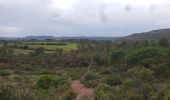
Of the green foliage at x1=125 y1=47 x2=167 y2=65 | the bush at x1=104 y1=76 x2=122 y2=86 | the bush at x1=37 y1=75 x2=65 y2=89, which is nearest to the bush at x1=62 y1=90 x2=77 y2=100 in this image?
the bush at x1=37 y1=75 x2=65 y2=89

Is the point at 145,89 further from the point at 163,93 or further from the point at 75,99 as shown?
the point at 75,99

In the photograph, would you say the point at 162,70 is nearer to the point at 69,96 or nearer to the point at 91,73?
the point at 91,73

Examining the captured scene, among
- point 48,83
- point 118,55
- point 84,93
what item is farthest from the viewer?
point 118,55

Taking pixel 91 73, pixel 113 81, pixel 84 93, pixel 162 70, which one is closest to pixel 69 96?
pixel 84 93

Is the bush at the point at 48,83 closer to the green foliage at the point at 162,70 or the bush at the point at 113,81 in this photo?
the bush at the point at 113,81

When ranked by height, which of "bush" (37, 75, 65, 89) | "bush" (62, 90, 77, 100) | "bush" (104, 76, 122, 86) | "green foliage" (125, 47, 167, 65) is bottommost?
"bush" (104, 76, 122, 86)

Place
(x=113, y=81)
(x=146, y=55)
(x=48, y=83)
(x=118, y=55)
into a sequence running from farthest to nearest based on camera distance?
1. (x=118, y=55)
2. (x=146, y=55)
3. (x=113, y=81)
4. (x=48, y=83)

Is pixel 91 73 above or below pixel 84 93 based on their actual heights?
below

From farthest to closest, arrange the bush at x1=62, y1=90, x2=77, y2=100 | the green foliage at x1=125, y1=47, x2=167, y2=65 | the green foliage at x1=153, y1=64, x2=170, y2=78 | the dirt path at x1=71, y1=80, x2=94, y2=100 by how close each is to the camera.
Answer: the green foliage at x1=125, y1=47, x2=167, y2=65 < the green foliage at x1=153, y1=64, x2=170, y2=78 < the bush at x1=62, y1=90, x2=77, y2=100 < the dirt path at x1=71, y1=80, x2=94, y2=100

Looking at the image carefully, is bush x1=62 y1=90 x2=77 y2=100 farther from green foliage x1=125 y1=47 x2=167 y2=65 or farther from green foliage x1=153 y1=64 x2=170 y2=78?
green foliage x1=125 y1=47 x2=167 y2=65
